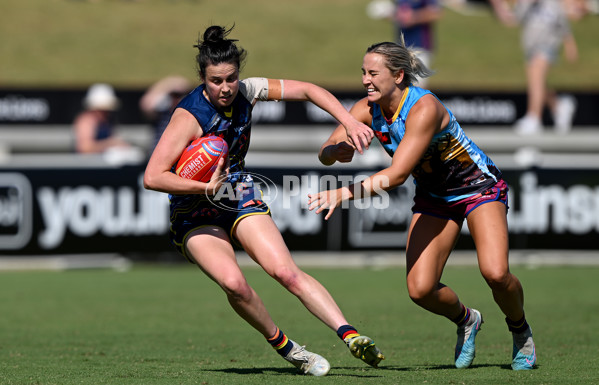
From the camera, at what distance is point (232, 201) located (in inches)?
251

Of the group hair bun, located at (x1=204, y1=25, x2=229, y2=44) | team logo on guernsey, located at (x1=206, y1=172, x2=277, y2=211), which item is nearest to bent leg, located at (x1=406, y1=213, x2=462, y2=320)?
team logo on guernsey, located at (x1=206, y1=172, x2=277, y2=211)

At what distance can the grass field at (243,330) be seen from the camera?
6238mm

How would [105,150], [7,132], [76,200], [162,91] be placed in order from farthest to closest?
[7,132] → [162,91] → [105,150] → [76,200]

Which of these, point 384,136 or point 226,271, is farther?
point 384,136

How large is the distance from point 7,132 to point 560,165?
10948mm

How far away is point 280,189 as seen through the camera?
13.5m

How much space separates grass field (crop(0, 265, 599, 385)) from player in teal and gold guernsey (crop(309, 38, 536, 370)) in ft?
1.42

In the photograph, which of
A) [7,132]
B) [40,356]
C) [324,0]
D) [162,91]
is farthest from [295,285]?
[324,0]

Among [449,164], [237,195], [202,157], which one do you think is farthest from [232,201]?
[449,164]

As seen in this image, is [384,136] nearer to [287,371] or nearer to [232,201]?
[232,201]

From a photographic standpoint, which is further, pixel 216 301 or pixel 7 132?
pixel 7 132

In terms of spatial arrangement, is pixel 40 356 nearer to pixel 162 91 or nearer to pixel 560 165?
pixel 560 165

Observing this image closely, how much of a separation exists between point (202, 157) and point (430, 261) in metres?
1.69

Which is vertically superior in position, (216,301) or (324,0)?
(324,0)
